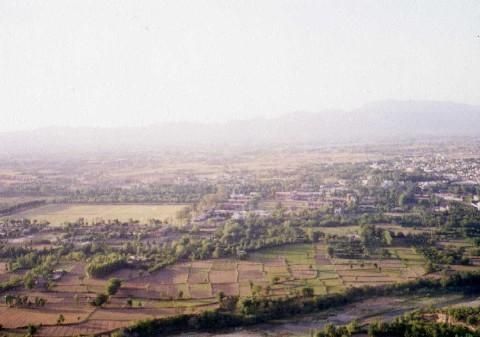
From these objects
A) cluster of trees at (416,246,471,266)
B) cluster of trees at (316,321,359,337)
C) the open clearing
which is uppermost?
the open clearing

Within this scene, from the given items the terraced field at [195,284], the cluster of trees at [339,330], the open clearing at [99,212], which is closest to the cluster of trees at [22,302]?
the terraced field at [195,284]

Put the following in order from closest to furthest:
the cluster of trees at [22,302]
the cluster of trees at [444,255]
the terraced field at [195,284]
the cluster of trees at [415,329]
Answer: the cluster of trees at [415,329] → the terraced field at [195,284] → the cluster of trees at [22,302] → the cluster of trees at [444,255]

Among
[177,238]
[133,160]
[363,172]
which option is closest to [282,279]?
[177,238]

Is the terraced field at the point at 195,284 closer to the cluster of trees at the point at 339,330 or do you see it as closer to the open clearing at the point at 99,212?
the cluster of trees at the point at 339,330

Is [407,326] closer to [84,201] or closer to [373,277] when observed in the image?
[373,277]

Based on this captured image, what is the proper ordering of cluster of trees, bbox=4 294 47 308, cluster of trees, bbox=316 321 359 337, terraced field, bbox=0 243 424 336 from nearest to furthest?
cluster of trees, bbox=316 321 359 337
terraced field, bbox=0 243 424 336
cluster of trees, bbox=4 294 47 308

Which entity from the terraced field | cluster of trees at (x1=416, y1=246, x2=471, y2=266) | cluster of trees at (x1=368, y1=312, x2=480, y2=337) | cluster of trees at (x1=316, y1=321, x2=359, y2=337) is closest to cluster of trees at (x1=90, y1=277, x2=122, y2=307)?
the terraced field

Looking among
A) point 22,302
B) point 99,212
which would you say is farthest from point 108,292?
point 99,212

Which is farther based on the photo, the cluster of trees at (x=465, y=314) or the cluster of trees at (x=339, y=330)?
the cluster of trees at (x=465, y=314)

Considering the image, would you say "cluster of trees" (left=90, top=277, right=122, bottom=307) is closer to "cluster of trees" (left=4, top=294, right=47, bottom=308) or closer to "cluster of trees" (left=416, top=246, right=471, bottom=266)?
"cluster of trees" (left=4, top=294, right=47, bottom=308)
